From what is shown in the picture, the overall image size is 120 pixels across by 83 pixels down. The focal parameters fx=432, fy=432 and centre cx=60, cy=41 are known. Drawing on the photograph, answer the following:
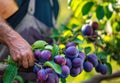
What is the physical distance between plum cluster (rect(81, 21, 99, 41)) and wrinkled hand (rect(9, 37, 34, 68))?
64 cm

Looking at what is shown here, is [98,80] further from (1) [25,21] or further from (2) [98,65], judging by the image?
(2) [98,65]

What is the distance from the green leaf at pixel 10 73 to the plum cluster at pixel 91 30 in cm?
69

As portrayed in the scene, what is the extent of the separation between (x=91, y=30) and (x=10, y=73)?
2.40 ft

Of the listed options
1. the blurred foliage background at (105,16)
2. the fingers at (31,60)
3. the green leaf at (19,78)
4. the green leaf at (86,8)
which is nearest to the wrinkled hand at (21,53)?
the fingers at (31,60)

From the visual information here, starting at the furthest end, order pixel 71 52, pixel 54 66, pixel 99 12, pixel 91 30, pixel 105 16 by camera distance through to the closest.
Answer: pixel 105 16 → pixel 99 12 → pixel 91 30 → pixel 71 52 → pixel 54 66

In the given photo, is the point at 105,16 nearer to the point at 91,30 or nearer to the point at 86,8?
the point at 86,8

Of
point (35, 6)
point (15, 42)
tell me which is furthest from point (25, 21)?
point (15, 42)

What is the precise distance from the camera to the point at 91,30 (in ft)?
6.65

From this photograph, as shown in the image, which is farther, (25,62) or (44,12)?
(44,12)

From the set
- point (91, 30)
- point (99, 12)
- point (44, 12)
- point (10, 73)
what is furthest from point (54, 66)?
point (44, 12)

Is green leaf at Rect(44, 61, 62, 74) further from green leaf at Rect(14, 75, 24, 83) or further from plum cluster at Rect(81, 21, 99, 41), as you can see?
plum cluster at Rect(81, 21, 99, 41)

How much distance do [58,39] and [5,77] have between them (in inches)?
28.1

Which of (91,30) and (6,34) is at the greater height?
(6,34)

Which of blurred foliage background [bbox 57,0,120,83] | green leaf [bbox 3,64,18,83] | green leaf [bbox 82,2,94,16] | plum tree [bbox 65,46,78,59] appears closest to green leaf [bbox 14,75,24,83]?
green leaf [bbox 3,64,18,83]
